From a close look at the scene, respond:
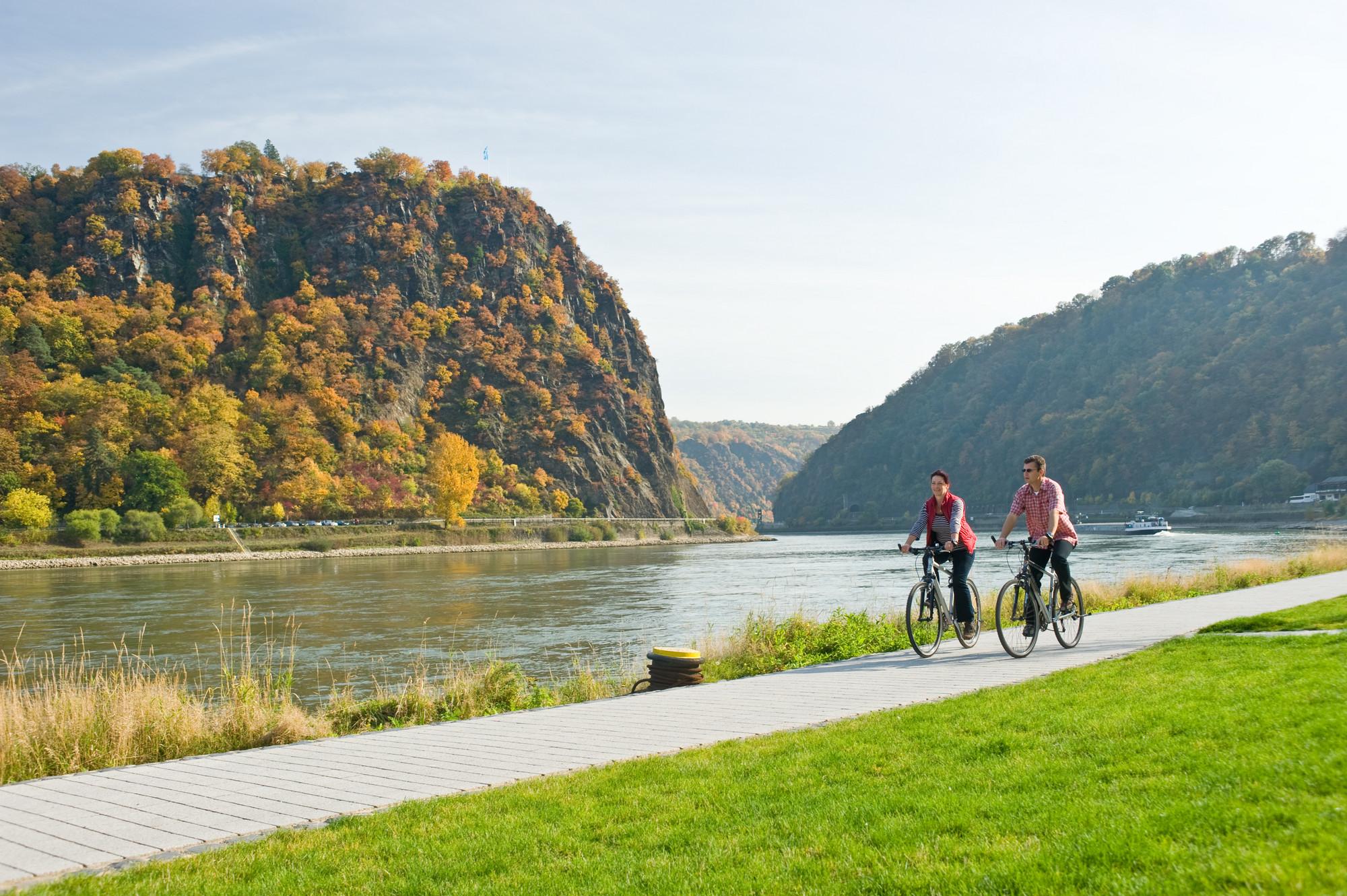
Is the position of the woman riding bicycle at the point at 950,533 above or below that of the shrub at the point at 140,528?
above

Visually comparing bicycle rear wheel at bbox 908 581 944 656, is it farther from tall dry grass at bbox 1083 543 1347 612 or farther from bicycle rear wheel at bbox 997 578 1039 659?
tall dry grass at bbox 1083 543 1347 612

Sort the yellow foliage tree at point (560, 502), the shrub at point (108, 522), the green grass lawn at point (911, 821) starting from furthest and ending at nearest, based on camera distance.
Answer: the yellow foliage tree at point (560, 502) → the shrub at point (108, 522) → the green grass lawn at point (911, 821)

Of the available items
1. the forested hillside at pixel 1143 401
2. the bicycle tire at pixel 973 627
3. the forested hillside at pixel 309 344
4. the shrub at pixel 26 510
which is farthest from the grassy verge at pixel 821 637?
the forested hillside at pixel 1143 401

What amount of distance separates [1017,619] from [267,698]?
8.35m

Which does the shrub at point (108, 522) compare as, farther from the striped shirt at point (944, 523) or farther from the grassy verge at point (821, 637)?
the striped shirt at point (944, 523)

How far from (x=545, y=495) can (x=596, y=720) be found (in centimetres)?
11061

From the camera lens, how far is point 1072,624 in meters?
12.4

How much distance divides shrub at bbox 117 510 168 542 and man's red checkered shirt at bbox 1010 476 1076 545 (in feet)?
248

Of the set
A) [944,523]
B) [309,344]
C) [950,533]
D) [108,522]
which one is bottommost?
[108,522]

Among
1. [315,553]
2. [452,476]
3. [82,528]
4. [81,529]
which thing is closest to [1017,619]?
[82,528]

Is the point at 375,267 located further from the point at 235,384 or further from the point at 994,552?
the point at 994,552

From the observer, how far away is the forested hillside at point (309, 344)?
289 ft

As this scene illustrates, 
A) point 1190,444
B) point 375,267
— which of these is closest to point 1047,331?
point 1190,444

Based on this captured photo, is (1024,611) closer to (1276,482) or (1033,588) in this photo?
(1033,588)
